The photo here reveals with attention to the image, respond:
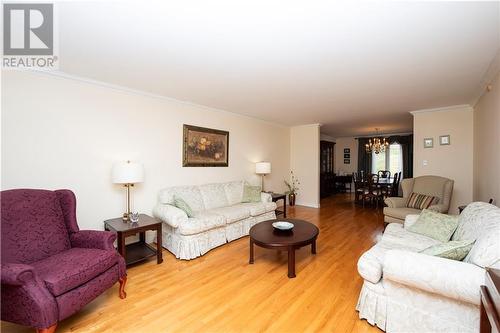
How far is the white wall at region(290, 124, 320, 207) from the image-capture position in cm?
620

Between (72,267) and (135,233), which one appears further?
(135,233)

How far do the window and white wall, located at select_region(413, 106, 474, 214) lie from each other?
12.1 ft

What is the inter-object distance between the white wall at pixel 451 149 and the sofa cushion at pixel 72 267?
558 cm

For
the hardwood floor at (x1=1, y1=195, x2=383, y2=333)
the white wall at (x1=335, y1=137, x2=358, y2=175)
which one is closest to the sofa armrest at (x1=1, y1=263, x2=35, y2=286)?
the hardwood floor at (x1=1, y1=195, x2=383, y2=333)

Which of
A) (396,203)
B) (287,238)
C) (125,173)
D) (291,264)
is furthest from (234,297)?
(396,203)

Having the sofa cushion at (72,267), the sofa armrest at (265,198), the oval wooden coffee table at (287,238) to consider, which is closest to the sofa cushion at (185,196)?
the oval wooden coffee table at (287,238)

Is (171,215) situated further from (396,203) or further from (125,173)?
(396,203)

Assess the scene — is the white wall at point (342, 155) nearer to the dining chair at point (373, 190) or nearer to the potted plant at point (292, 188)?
the dining chair at point (373, 190)

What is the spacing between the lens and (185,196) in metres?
3.57

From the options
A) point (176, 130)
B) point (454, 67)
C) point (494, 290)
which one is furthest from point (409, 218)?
point (176, 130)

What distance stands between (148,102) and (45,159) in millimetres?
1493

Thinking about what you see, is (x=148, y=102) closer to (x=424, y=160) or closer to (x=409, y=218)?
(x=409, y=218)

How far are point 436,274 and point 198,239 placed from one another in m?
2.51

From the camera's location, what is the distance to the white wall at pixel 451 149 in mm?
4242
